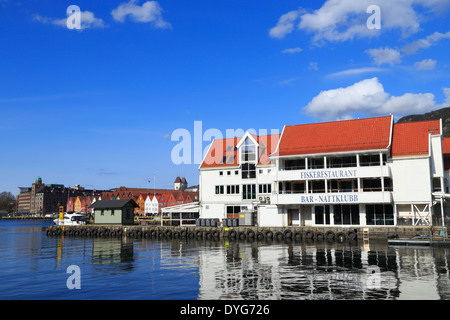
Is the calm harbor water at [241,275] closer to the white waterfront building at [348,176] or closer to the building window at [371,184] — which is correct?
the white waterfront building at [348,176]

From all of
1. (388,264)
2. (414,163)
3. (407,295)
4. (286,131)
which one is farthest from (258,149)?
(407,295)

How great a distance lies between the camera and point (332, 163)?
183 feet

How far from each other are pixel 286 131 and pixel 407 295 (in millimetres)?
43533

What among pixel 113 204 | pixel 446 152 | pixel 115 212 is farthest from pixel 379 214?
pixel 113 204

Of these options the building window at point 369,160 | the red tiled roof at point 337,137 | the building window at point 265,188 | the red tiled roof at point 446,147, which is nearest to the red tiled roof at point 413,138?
the red tiled roof at point 337,137

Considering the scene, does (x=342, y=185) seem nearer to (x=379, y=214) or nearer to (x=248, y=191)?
(x=379, y=214)

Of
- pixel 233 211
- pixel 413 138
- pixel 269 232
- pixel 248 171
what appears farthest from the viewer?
pixel 233 211

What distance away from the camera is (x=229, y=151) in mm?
67875

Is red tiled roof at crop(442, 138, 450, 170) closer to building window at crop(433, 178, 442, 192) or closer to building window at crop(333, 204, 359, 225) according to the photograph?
building window at crop(433, 178, 442, 192)

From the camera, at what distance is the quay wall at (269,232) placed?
46281mm

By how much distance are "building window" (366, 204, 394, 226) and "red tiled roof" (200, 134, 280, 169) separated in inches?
703

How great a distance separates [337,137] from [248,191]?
16.6m

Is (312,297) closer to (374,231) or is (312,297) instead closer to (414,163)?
(374,231)

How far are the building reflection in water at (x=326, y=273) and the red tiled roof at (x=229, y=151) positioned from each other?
2656 cm
